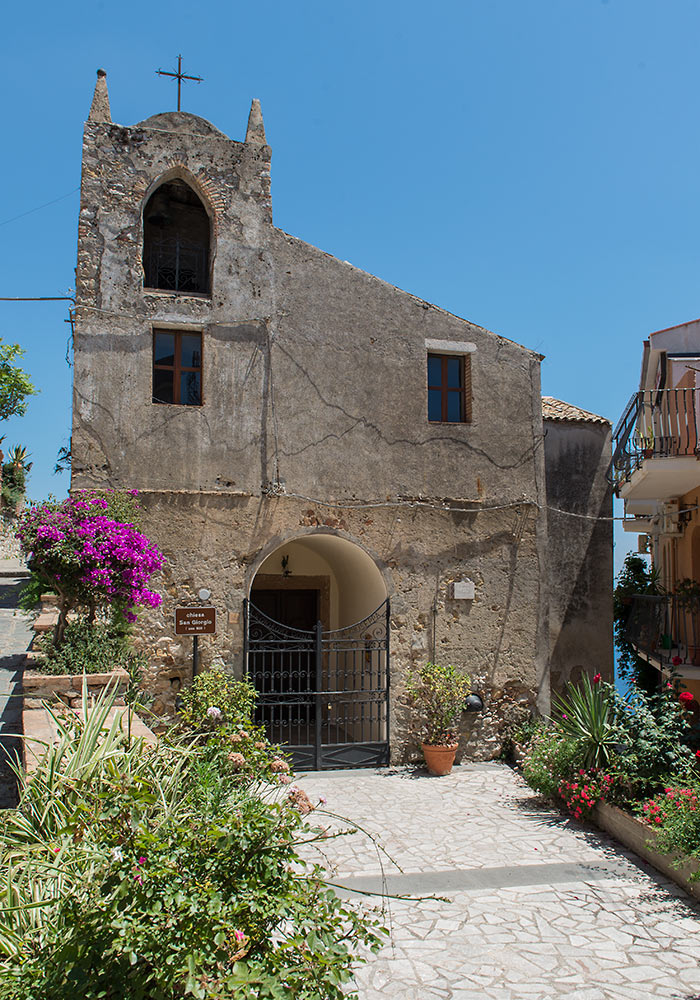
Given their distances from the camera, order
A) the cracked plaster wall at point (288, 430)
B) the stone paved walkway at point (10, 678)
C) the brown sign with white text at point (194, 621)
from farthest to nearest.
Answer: the cracked plaster wall at point (288, 430) → the brown sign with white text at point (194, 621) → the stone paved walkway at point (10, 678)

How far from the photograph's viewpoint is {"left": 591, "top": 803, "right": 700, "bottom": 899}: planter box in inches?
277

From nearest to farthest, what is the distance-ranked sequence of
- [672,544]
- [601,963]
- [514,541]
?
[601,963] → [514,541] → [672,544]

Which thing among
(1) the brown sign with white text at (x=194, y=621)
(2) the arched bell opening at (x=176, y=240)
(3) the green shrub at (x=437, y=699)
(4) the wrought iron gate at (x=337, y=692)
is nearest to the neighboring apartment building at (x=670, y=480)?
(3) the green shrub at (x=437, y=699)

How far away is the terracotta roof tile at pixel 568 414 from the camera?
1512 cm

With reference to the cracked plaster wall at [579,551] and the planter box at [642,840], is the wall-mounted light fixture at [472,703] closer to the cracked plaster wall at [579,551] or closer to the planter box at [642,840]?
the planter box at [642,840]

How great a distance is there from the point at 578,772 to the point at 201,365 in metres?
7.70

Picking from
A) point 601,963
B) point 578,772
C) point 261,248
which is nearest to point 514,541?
point 578,772

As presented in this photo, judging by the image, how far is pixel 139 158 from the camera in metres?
11.1

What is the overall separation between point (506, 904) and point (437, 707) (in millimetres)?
4668

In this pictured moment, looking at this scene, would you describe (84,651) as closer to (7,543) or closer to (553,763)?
(553,763)

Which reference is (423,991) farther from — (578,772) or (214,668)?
(214,668)

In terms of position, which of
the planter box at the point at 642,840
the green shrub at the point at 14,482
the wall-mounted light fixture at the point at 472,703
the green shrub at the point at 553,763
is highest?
the green shrub at the point at 14,482

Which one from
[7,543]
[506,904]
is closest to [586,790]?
[506,904]

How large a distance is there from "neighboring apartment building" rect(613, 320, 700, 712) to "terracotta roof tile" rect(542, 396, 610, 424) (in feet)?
3.67
